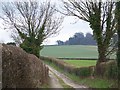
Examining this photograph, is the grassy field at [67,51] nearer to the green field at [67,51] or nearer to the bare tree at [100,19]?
the green field at [67,51]

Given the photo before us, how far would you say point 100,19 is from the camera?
95.1ft

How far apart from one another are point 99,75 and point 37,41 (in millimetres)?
20966

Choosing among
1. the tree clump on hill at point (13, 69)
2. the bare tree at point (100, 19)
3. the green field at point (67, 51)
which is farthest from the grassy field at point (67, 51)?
the tree clump on hill at point (13, 69)

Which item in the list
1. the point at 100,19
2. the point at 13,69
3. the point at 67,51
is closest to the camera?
the point at 13,69

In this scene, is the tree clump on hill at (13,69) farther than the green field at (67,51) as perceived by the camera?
No

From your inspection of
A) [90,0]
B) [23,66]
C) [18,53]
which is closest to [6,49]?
[18,53]

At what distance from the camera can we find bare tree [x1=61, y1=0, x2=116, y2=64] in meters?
28.5

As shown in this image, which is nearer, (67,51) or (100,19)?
(100,19)

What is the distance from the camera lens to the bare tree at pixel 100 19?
28.5 metres

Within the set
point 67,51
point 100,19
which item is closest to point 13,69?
point 100,19

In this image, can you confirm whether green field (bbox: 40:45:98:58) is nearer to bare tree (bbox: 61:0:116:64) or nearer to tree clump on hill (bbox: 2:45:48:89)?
bare tree (bbox: 61:0:116:64)

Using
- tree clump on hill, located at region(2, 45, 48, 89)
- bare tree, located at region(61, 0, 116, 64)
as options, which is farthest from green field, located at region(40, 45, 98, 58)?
tree clump on hill, located at region(2, 45, 48, 89)

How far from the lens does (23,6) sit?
4753 centimetres

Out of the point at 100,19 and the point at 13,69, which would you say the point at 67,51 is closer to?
the point at 100,19
